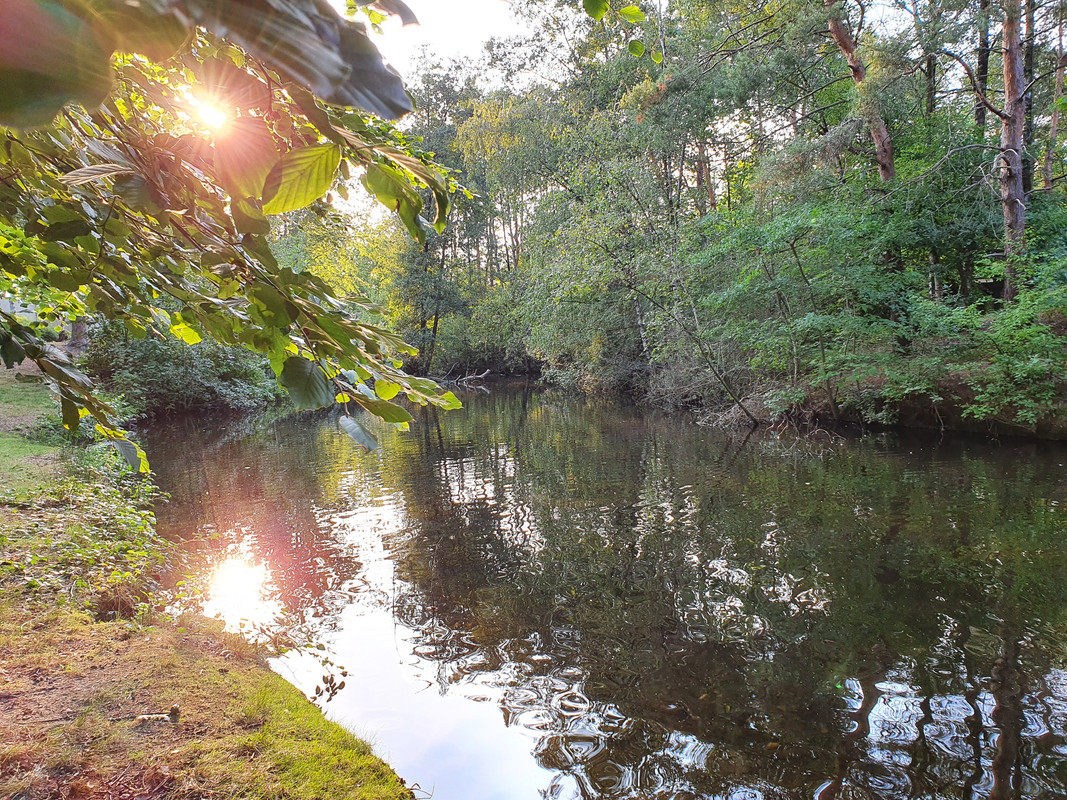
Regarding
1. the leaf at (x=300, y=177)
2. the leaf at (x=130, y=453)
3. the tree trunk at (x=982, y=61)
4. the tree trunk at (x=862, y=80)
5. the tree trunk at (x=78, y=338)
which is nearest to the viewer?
the leaf at (x=300, y=177)

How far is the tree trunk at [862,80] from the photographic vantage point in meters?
11.1

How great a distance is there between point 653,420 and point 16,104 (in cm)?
1587

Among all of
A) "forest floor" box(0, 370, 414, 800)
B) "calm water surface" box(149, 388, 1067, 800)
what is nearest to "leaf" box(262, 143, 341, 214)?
"forest floor" box(0, 370, 414, 800)

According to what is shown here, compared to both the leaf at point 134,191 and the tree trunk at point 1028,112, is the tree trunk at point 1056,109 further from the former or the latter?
the leaf at point 134,191

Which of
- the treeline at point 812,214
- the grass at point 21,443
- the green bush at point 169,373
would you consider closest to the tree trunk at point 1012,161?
the treeline at point 812,214

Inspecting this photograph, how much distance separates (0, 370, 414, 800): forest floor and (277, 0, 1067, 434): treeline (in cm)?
495

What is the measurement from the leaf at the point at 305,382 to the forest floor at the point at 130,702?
1.23m

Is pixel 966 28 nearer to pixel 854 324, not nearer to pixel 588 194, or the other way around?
pixel 854 324

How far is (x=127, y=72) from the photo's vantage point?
4.10 ft

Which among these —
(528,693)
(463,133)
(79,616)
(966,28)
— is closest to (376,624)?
(528,693)

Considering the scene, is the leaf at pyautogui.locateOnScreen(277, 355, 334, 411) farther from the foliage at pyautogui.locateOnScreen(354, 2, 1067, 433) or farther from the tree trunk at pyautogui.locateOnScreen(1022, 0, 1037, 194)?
the tree trunk at pyautogui.locateOnScreen(1022, 0, 1037, 194)

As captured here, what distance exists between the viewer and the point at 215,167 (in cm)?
89

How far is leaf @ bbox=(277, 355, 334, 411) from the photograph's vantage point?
913mm

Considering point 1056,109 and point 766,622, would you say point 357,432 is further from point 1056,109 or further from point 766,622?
point 1056,109
